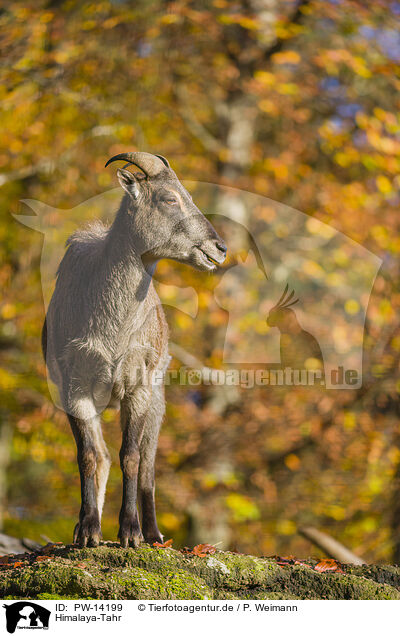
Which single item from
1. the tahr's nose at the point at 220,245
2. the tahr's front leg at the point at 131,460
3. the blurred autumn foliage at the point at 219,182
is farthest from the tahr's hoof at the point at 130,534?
the blurred autumn foliage at the point at 219,182

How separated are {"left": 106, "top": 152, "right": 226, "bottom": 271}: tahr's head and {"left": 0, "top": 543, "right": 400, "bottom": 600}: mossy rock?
1.79m

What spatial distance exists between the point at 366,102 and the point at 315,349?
346cm

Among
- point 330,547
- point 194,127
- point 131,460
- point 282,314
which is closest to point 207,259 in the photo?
point 131,460

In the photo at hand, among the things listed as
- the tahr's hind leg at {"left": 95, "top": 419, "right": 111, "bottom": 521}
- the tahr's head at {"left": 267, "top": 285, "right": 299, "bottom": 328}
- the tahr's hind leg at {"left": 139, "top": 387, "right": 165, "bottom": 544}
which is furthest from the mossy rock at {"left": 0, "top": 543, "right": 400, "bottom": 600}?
the tahr's head at {"left": 267, "top": 285, "right": 299, "bottom": 328}

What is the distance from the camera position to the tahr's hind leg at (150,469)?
4230 mm

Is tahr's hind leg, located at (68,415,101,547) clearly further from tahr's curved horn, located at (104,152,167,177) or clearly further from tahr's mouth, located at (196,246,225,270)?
tahr's curved horn, located at (104,152,167,177)

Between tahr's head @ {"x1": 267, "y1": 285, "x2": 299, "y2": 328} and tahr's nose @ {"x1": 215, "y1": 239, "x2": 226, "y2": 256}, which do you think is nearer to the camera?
tahr's nose @ {"x1": 215, "y1": 239, "x2": 226, "y2": 256}

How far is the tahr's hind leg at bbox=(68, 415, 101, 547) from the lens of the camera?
3754 millimetres

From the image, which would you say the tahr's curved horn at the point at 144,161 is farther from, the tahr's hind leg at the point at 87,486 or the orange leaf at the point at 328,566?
the orange leaf at the point at 328,566

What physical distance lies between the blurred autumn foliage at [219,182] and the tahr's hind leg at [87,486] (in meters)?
3.54

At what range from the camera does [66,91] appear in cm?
781

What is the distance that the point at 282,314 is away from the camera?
295 inches

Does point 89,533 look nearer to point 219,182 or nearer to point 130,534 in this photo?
point 130,534

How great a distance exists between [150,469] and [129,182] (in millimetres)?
1939
